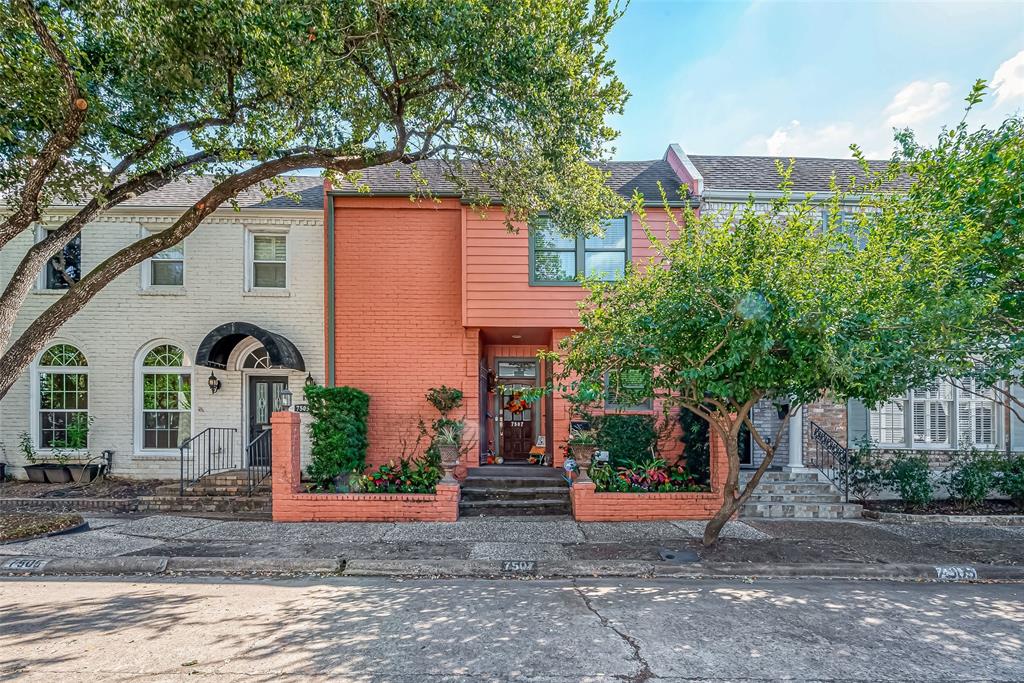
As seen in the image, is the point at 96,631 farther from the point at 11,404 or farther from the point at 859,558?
the point at 11,404

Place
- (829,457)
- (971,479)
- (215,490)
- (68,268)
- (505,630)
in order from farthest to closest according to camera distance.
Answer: (68,268)
(829,457)
(215,490)
(971,479)
(505,630)

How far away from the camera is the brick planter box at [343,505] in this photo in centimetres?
902

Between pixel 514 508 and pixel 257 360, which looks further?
pixel 257 360

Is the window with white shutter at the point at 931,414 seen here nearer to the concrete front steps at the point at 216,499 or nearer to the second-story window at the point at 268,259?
the concrete front steps at the point at 216,499

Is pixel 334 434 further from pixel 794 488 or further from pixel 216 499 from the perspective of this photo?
pixel 794 488

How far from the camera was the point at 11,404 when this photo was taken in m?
12.1

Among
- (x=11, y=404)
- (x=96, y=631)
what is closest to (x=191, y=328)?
(x=11, y=404)

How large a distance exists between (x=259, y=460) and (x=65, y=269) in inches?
247

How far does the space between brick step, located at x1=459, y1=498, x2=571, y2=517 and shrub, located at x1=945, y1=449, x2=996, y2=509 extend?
7.41 meters

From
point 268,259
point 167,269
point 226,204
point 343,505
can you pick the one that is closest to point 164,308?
point 167,269

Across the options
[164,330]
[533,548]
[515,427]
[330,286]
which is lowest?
[533,548]

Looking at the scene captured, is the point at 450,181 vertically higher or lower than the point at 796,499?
higher

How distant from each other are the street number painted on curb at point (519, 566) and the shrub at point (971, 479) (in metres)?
8.65

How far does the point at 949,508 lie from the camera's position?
10008mm
